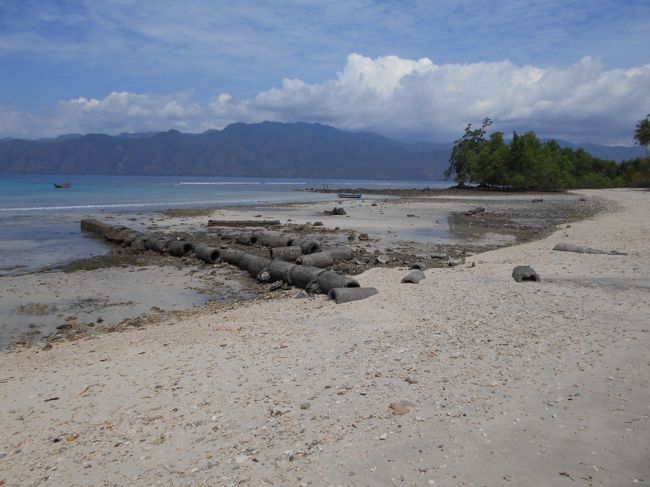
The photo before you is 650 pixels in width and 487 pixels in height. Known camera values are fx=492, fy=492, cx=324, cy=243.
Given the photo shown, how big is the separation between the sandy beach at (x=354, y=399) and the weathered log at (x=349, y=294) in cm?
69

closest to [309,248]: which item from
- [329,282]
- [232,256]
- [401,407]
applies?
[232,256]

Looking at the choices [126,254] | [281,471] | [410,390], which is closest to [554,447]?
[410,390]

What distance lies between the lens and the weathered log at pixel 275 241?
57.7ft

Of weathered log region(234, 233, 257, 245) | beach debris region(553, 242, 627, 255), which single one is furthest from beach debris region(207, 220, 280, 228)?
beach debris region(553, 242, 627, 255)

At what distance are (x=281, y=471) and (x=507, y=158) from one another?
2806 inches

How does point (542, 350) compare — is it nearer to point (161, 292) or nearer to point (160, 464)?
point (160, 464)

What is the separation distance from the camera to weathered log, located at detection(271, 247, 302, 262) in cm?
1542

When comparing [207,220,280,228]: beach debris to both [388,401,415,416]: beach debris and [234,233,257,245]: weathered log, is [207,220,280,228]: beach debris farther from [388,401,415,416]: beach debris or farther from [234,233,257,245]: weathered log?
[388,401,415,416]: beach debris

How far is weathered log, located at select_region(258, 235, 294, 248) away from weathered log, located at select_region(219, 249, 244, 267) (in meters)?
2.31

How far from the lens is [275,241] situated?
18.2 meters

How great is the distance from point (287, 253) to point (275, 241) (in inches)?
106

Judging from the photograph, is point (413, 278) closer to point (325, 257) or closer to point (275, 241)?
point (325, 257)

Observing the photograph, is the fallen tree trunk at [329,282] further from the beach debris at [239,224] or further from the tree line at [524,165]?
the tree line at [524,165]

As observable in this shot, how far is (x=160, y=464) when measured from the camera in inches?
158
